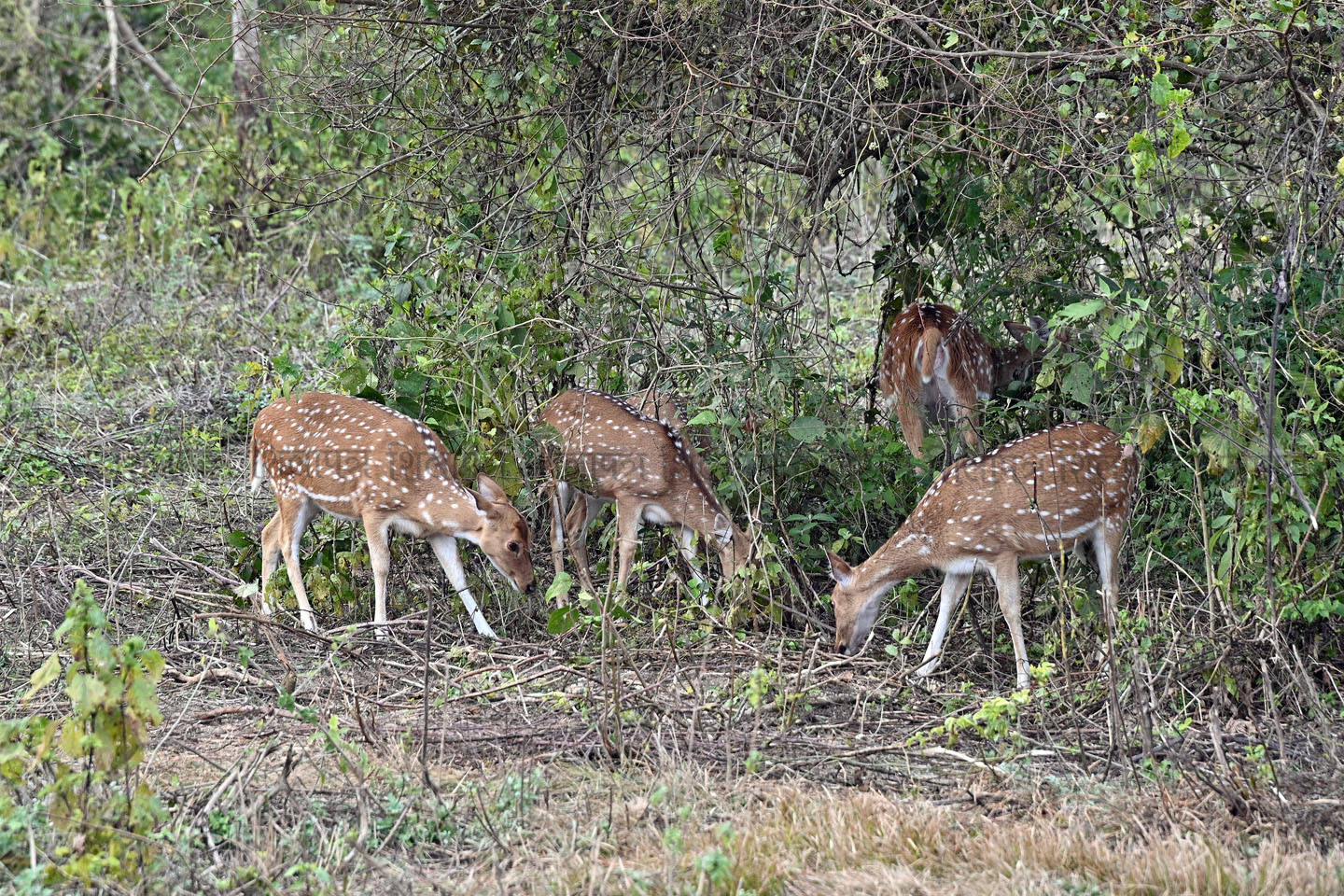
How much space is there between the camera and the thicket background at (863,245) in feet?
19.3

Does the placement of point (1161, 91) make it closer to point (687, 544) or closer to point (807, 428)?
point (807, 428)

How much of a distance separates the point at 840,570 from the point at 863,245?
1904mm

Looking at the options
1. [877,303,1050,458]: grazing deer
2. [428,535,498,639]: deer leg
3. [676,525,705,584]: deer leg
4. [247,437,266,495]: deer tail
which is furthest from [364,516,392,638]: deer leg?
[877,303,1050,458]: grazing deer

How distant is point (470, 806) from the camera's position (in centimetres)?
498

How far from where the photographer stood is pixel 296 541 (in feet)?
24.8

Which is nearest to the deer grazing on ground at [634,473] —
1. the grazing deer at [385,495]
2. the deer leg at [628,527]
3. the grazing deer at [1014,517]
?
the deer leg at [628,527]

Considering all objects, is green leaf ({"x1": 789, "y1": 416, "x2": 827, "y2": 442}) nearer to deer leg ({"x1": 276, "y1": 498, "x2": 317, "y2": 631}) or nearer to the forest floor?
the forest floor

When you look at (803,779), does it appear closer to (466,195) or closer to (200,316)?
(466,195)

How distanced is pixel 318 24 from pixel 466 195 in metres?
1.26

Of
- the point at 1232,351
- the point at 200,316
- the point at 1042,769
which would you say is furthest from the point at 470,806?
the point at 200,316

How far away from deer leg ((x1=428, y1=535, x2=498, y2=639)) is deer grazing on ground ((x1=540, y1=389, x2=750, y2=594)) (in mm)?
533

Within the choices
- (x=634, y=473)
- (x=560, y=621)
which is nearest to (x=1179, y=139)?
(x=560, y=621)

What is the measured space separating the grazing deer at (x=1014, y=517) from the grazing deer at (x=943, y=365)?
1.01 m

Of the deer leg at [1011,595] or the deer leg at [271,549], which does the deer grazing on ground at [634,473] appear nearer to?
the deer leg at [271,549]
